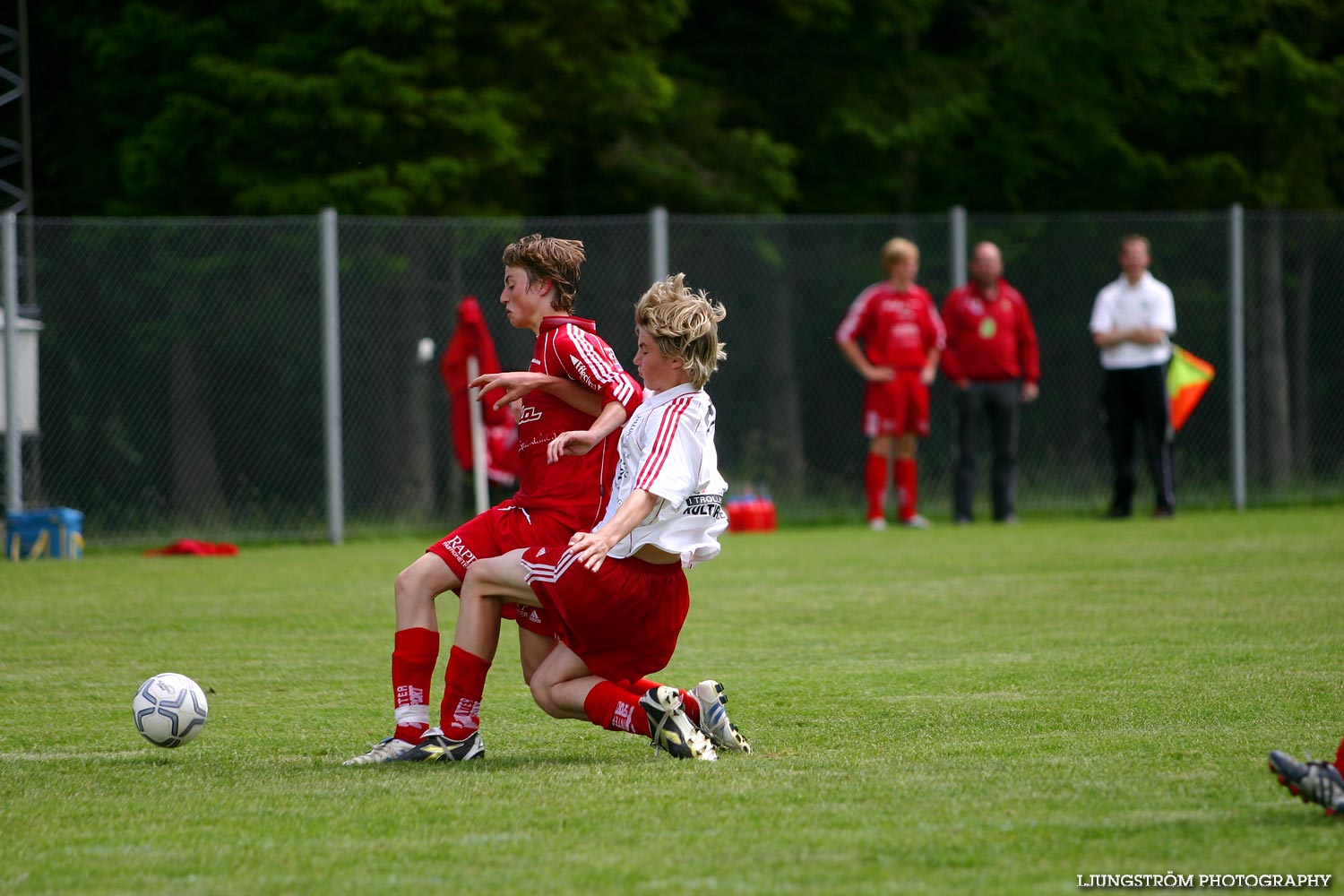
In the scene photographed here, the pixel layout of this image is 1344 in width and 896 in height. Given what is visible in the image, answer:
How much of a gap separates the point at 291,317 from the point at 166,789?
9547mm

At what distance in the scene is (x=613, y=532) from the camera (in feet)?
15.4

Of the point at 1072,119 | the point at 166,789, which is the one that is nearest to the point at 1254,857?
the point at 166,789

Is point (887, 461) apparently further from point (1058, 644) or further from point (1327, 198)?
point (1327, 198)

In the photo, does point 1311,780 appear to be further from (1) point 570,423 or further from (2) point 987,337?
(2) point 987,337

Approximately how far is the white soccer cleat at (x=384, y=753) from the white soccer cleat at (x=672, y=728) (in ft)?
2.46

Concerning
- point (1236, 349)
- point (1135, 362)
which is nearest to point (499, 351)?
point (1135, 362)

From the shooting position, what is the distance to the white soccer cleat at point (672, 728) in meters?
4.97

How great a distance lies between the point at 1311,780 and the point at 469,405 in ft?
32.9

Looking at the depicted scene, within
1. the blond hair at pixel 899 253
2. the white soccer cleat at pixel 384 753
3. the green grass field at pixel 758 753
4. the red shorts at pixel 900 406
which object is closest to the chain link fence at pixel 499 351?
the red shorts at pixel 900 406

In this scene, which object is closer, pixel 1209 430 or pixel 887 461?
pixel 887 461

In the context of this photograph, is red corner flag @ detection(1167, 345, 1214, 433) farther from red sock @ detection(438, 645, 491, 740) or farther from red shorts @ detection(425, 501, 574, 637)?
red sock @ detection(438, 645, 491, 740)

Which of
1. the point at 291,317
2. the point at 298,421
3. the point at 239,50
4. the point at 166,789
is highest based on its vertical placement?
the point at 239,50

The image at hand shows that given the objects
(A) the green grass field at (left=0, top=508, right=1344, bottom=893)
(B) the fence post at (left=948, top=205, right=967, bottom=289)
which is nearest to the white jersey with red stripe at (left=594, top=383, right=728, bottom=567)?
(A) the green grass field at (left=0, top=508, right=1344, bottom=893)

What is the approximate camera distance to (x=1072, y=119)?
21609mm
